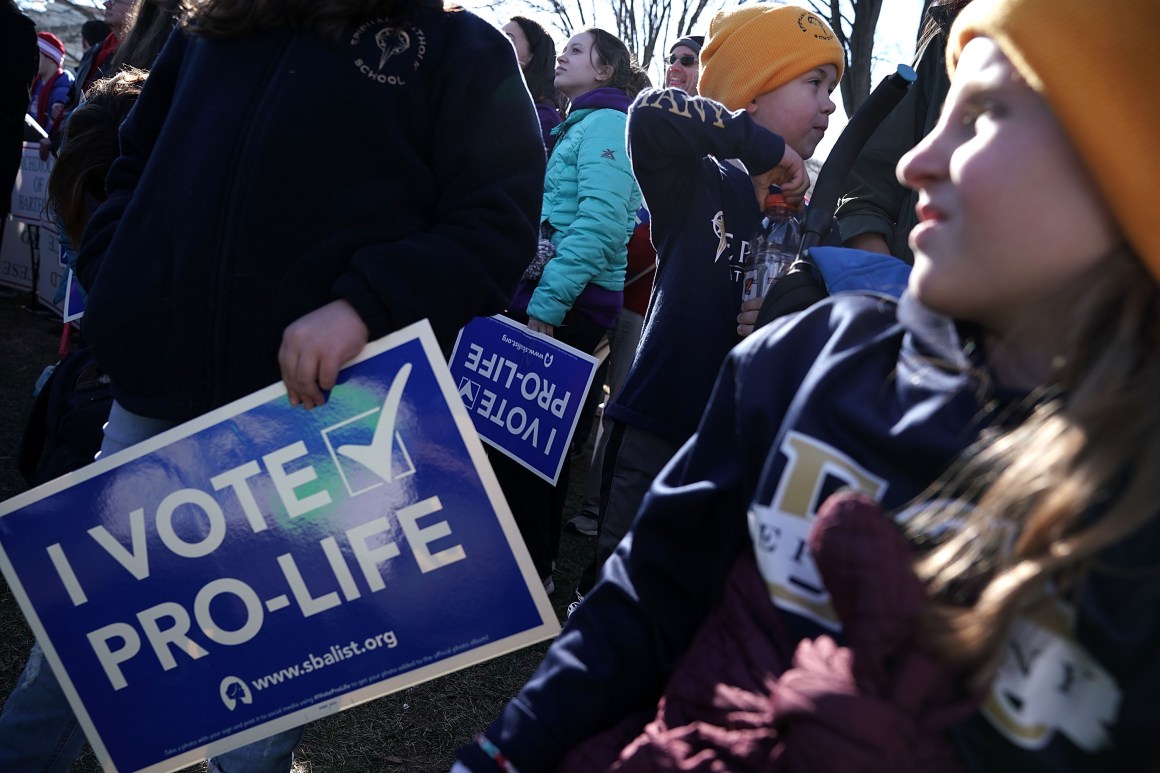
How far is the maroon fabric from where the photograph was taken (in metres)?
0.84

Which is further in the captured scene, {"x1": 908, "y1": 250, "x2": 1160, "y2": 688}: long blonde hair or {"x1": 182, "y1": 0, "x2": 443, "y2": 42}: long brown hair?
{"x1": 182, "y1": 0, "x2": 443, "y2": 42}: long brown hair

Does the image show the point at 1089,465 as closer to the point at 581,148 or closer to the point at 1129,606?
the point at 1129,606

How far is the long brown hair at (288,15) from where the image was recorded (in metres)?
1.73

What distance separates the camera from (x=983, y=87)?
99 cm

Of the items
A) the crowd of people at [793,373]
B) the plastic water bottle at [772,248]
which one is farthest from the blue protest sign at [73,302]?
the plastic water bottle at [772,248]

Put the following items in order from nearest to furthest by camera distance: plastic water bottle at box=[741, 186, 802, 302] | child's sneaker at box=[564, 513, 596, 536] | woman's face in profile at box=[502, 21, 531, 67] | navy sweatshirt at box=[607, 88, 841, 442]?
1. plastic water bottle at box=[741, 186, 802, 302]
2. navy sweatshirt at box=[607, 88, 841, 442]
3. woman's face in profile at box=[502, 21, 531, 67]
4. child's sneaker at box=[564, 513, 596, 536]

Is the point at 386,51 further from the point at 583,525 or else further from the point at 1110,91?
the point at 583,525

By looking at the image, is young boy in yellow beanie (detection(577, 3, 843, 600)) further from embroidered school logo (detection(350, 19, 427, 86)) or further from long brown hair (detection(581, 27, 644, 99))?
long brown hair (detection(581, 27, 644, 99))

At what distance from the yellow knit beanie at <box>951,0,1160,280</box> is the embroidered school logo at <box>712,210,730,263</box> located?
1.77m

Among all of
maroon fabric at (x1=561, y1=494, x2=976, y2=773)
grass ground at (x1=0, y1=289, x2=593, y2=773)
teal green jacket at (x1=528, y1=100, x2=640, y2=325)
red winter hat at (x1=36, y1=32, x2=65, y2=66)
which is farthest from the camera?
red winter hat at (x1=36, y1=32, x2=65, y2=66)

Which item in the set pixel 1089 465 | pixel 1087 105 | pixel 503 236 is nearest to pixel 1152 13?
pixel 1087 105

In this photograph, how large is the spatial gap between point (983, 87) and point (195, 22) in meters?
1.41

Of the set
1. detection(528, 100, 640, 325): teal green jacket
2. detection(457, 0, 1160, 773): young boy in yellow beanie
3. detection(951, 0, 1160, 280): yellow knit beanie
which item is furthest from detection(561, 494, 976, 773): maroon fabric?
detection(528, 100, 640, 325): teal green jacket

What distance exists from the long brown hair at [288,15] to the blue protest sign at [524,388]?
6.02 feet
